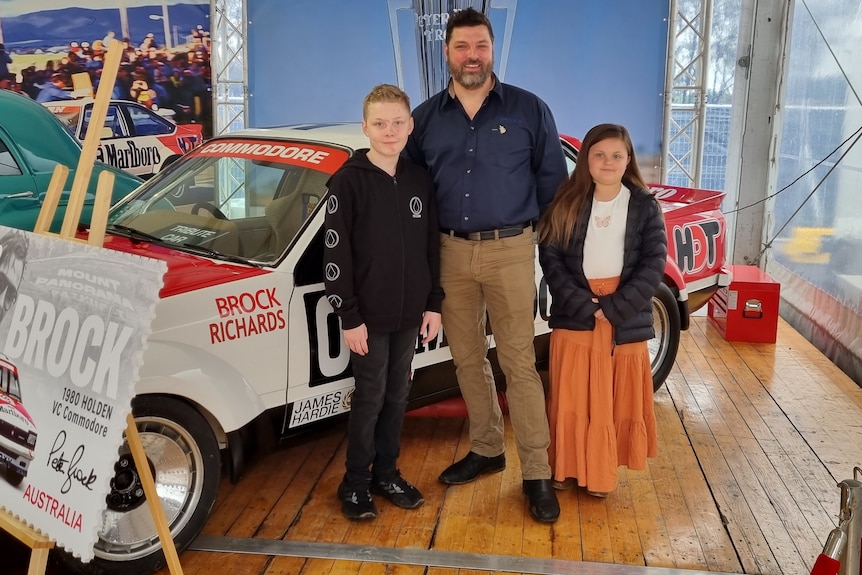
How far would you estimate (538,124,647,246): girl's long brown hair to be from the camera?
123 inches

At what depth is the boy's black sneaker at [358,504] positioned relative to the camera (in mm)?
3115

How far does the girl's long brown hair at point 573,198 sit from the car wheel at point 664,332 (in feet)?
4.11

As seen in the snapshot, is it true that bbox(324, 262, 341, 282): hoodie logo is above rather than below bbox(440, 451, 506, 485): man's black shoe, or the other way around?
above

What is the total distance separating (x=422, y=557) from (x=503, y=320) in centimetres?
98

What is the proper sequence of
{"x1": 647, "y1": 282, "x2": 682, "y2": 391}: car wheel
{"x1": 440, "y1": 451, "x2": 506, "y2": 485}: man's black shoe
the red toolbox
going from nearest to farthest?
1. {"x1": 440, "y1": 451, "x2": 506, "y2": 485}: man's black shoe
2. {"x1": 647, "y1": 282, "x2": 682, "y2": 391}: car wheel
3. the red toolbox

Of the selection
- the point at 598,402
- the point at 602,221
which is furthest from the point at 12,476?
the point at 602,221

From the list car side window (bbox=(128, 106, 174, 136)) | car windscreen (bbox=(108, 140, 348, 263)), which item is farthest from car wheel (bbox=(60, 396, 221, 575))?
car side window (bbox=(128, 106, 174, 136))

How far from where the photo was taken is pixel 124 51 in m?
6.29

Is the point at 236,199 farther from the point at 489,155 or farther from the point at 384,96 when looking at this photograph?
the point at 489,155

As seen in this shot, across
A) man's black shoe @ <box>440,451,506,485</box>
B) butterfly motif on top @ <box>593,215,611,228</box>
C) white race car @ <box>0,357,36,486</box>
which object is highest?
butterfly motif on top @ <box>593,215,611,228</box>

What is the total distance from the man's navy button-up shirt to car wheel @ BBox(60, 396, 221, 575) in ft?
4.15

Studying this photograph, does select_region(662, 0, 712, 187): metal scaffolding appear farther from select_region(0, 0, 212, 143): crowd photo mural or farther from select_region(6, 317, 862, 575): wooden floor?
select_region(0, 0, 212, 143): crowd photo mural

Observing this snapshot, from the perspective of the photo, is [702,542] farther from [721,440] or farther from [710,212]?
[710,212]

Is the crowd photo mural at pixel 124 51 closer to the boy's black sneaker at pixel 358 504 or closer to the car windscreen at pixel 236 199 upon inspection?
the car windscreen at pixel 236 199
